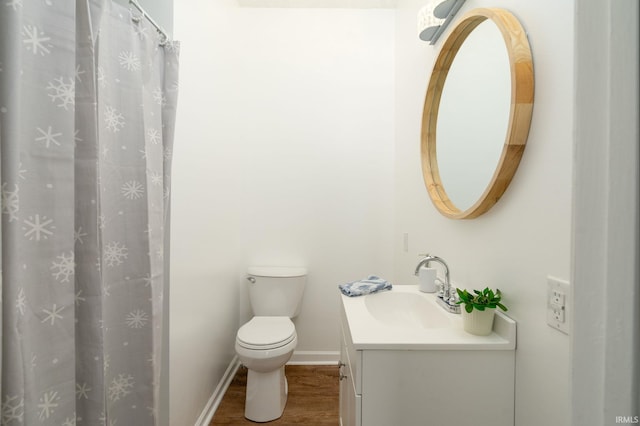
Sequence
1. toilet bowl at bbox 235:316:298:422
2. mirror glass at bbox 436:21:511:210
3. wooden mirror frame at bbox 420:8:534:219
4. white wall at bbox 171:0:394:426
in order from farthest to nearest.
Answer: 1. white wall at bbox 171:0:394:426
2. toilet bowl at bbox 235:316:298:422
3. mirror glass at bbox 436:21:511:210
4. wooden mirror frame at bbox 420:8:534:219

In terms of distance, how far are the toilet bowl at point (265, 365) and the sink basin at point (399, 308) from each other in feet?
2.09

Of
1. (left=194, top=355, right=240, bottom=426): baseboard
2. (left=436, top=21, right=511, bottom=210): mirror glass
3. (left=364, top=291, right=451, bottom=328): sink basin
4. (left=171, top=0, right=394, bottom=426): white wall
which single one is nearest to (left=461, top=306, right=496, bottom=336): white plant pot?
(left=364, top=291, right=451, bottom=328): sink basin

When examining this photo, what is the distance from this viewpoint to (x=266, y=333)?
65.1 inches

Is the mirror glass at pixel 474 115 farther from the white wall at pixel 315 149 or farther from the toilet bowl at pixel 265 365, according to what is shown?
the toilet bowl at pixel 265 365

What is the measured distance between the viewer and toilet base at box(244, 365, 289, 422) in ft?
5.24

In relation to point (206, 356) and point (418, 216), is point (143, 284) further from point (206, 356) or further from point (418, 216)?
point (418, 216)

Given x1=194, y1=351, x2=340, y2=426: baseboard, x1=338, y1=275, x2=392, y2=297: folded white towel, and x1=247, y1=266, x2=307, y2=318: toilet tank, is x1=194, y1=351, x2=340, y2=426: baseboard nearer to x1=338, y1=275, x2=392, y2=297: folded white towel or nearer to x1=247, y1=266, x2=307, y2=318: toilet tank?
x1=247, y1=266, x2=307, y2=318: toilet tank

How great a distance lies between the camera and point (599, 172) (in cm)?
34

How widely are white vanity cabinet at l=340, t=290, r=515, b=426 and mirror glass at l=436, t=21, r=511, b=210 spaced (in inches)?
22.3

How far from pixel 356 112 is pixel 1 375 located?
7.05ft

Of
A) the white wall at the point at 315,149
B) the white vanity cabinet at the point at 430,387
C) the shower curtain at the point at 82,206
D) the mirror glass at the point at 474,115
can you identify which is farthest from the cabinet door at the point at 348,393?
the white wall at the point at 315,149

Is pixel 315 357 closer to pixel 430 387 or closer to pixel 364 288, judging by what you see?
pixel 364 288

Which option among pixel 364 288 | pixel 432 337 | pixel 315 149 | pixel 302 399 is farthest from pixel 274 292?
pixel 432 337

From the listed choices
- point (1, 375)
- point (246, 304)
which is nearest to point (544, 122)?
Answer: point (1, 375)
